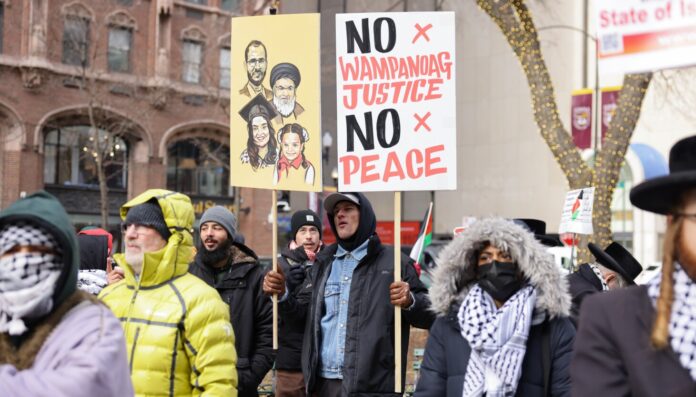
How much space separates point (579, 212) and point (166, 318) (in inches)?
241

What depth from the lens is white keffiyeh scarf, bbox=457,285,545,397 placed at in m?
3.78

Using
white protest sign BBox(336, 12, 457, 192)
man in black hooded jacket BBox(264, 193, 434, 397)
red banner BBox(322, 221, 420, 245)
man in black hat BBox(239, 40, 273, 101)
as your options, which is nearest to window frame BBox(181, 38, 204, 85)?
red banner BBox(322, 221, 420, 245)

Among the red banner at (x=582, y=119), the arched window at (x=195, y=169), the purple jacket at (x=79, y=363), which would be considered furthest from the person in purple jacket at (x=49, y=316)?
the arched window at (x=195, y=169)

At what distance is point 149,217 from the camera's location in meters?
4.16

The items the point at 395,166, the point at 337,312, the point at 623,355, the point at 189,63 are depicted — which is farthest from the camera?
the point at 189,63

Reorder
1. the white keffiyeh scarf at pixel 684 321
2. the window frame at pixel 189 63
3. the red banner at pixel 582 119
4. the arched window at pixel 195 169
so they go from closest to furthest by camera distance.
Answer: the white keffiyeh scarf at pixel 684 321 < the red banner at pixel 582 119 < the window frame at pixel 189 63 < the arched window at pixel 195 169

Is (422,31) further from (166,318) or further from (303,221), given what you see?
(166,318)

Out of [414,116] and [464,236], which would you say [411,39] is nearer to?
[414,116]

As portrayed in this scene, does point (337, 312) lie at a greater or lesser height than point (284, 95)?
lesser

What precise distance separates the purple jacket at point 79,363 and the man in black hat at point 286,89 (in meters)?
3.90

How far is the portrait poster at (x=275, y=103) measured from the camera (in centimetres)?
651

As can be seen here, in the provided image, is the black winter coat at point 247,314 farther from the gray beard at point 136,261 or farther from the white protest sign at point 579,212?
the white protest sign at point 579,212

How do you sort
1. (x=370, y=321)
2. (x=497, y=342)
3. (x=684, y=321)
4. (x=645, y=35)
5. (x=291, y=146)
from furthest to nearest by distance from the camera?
(x=291, y=146)
(x=370, y=321)
(x=645, y=35)
(x=497, y=342)
(x=684, y=321)

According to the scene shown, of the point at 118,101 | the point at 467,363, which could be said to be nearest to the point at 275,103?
the point at 467,363
